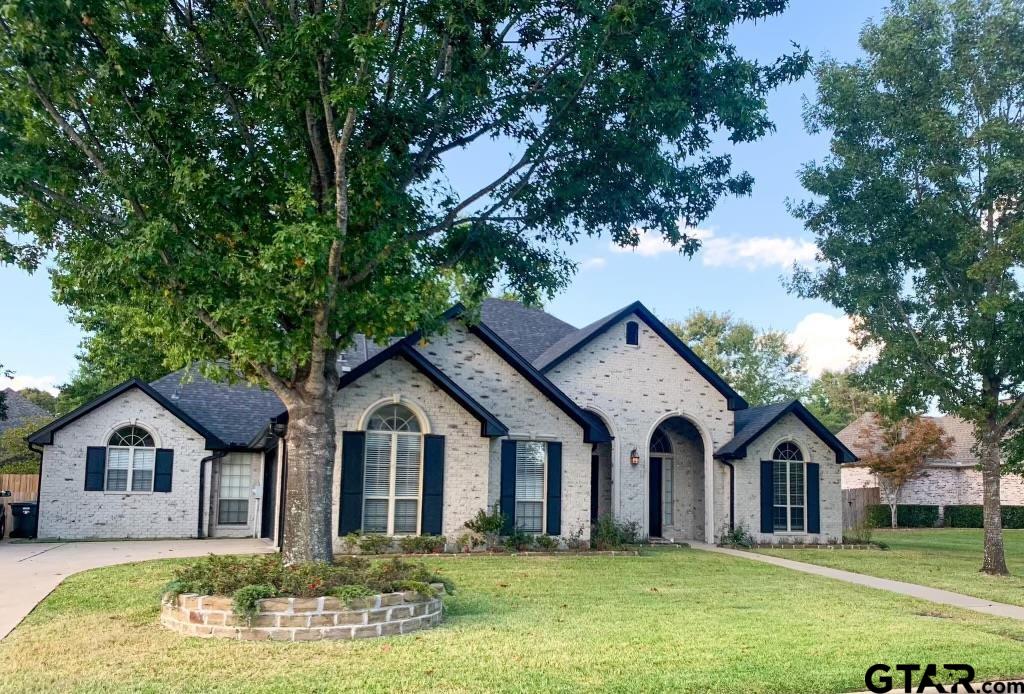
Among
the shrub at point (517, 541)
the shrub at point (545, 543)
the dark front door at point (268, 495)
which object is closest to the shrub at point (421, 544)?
the shrub at point (517, 541)

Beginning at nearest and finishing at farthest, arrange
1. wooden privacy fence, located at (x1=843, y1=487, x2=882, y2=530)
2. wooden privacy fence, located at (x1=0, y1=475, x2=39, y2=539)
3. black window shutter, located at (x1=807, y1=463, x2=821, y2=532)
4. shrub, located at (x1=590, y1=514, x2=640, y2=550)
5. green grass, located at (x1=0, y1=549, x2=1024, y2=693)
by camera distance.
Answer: green grass, located at (x1=0, y1=549, x2=1024, y2=693), shrub, located at (x1=590, y1=514, x2=640, y2=550), black window shutter, located at (x1=807, y1=463, x2=821, y2=532), wooden privacy fence, located at (x1=0, y1=475, x2=39, y2=539), wooden privacy fence, located at (x1=843, y1=487, x2=882, y2=530)

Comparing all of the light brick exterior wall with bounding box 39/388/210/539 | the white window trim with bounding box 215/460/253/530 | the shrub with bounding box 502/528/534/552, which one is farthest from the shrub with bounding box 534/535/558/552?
the light brick exterior wall with bounding box 39/388/210/539

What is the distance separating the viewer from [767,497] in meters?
22.4

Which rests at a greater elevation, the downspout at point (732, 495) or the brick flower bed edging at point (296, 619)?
the downspout at point (732, 495)

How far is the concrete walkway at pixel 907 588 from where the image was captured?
12128mm

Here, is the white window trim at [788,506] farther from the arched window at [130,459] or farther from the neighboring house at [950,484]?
the neighboring house at [950,484]

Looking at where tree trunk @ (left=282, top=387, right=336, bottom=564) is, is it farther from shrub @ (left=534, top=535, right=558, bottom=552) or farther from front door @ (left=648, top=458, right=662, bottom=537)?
front door @ (left=648, top=458, right=662, bottom=537)

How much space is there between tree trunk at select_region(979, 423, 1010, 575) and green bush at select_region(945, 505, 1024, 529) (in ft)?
70.2

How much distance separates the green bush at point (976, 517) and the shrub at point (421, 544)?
28573mm

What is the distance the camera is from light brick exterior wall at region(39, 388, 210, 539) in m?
20.3

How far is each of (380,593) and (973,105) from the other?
600 inches

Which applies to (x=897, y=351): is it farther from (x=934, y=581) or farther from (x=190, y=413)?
(x=190, y=413)

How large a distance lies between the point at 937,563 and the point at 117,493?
19.0 meters

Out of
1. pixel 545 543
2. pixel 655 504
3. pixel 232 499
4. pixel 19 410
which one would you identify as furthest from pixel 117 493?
pixel 19 410
